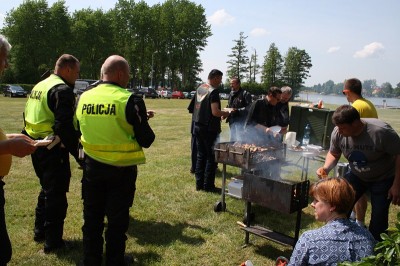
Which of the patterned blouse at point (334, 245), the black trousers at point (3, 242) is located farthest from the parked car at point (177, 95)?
the patterned blouse at point (334, 245)

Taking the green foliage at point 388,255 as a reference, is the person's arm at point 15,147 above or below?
above

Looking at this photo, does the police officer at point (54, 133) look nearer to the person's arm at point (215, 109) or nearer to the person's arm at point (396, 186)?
the person's arm at point (215, 109)

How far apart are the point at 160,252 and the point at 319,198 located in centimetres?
240

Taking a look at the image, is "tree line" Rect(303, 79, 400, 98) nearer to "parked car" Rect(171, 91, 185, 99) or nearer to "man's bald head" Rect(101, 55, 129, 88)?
"parked car" Rect(171, 91, 185, 99)

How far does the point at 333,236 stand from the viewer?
2.27 metres

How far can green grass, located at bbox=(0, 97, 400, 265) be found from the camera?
13.3 feet

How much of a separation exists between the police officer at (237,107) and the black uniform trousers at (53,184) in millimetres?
4415

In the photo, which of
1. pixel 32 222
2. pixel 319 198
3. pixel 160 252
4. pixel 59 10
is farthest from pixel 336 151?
pixel 59 10

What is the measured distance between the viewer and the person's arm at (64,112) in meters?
3.70

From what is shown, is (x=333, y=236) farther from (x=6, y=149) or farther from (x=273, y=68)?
(x=273, y=68)

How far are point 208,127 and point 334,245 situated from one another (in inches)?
168

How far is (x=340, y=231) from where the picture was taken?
2.29 m

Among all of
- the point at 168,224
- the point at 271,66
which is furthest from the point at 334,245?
the point at 271,66

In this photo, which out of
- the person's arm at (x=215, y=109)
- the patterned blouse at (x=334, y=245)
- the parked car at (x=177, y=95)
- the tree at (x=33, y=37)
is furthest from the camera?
the tree at (x=33, y=37)
